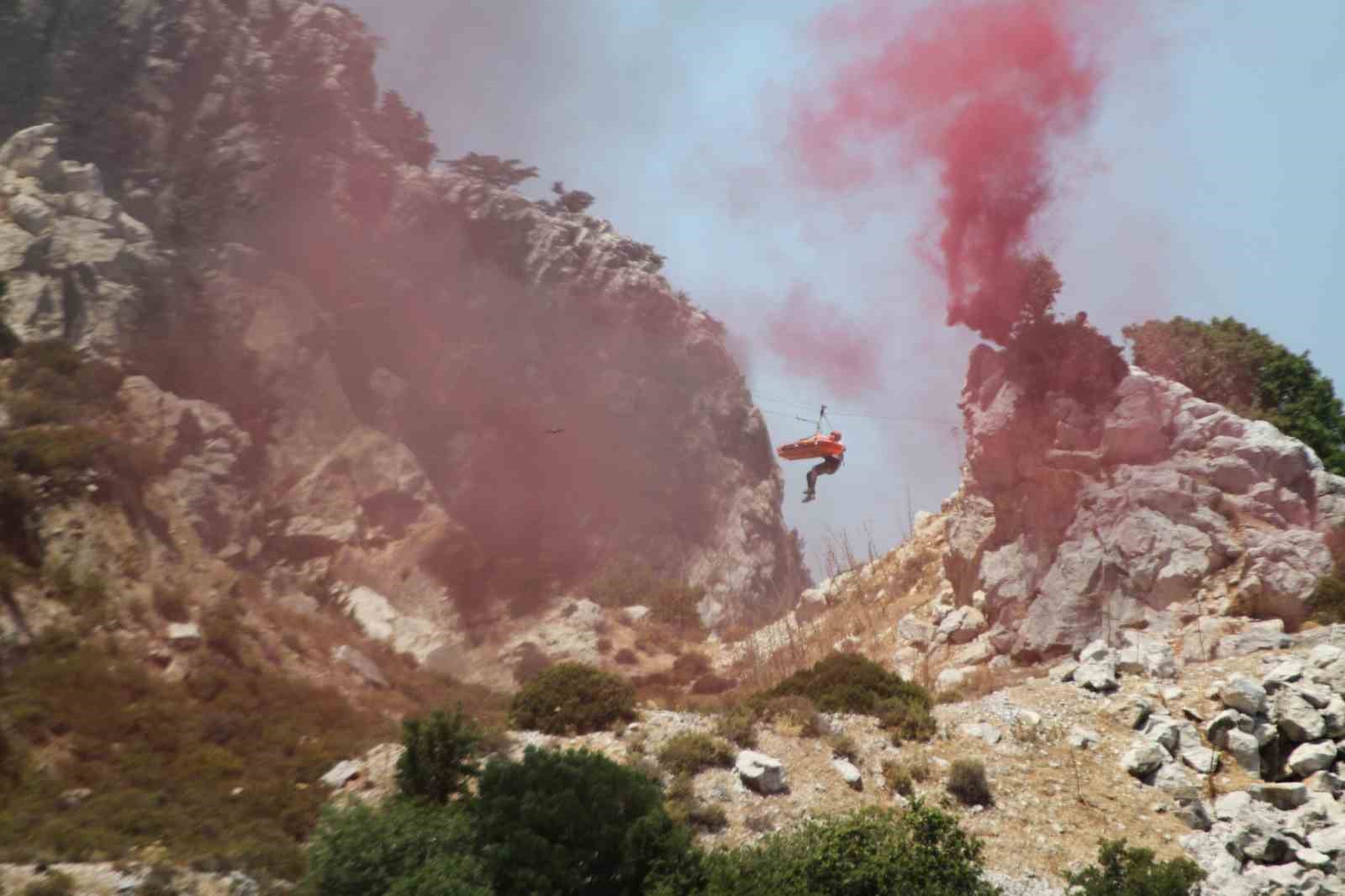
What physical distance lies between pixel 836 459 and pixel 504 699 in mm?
11604

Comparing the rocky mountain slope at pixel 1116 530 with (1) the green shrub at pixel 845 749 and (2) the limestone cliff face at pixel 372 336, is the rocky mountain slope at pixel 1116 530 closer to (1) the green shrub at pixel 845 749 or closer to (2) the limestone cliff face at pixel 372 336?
(1) the green shrub at pixel 845 749

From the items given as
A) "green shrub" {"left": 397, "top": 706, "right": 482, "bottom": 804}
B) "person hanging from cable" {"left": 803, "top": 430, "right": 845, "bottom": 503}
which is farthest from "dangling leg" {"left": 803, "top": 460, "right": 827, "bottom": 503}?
"green shrub" {"left": 397, "top": 706, "right": 482, "bottom": 804}

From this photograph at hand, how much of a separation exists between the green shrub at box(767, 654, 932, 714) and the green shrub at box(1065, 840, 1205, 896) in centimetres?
776

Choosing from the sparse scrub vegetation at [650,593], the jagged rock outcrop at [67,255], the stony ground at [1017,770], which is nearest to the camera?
the stony ground at [1017,770]

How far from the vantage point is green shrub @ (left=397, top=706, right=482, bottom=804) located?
1956 cm

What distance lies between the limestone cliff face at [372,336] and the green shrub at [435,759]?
2423 cm

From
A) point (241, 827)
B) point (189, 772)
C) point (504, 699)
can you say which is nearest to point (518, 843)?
point (241, 827)

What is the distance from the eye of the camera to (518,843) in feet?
54.0

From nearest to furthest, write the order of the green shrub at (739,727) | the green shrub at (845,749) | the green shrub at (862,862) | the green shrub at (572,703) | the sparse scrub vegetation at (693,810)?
the green shrub at (862,862), the sparse scrub vegetation at (693,810), the green shrub at (845,749), the green shrub at (739,727), the green shrub at (572,703)

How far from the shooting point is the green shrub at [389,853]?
1591cm

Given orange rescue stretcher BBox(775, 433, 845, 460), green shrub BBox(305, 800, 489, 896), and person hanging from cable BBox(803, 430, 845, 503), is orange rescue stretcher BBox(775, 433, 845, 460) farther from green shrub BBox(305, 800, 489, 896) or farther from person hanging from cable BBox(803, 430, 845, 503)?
green shrub BBox(305, 800, 489, 896)

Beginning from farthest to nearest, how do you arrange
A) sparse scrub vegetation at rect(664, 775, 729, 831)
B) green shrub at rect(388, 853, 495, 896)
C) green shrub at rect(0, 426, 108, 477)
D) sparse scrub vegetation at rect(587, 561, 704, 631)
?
sparse scrub vegetation at rect(587, 561, 704, 631)
green shrub at rect(0, 426, 108, 477)
sparse scrub vegetation at rect(664, 775, 729, 831)
green shrub at rect(388, 853, 495, 896)

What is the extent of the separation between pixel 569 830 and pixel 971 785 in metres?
8.79

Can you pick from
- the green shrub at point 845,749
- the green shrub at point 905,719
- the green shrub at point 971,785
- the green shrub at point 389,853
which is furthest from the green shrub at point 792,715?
the green shrub at point 389,853
